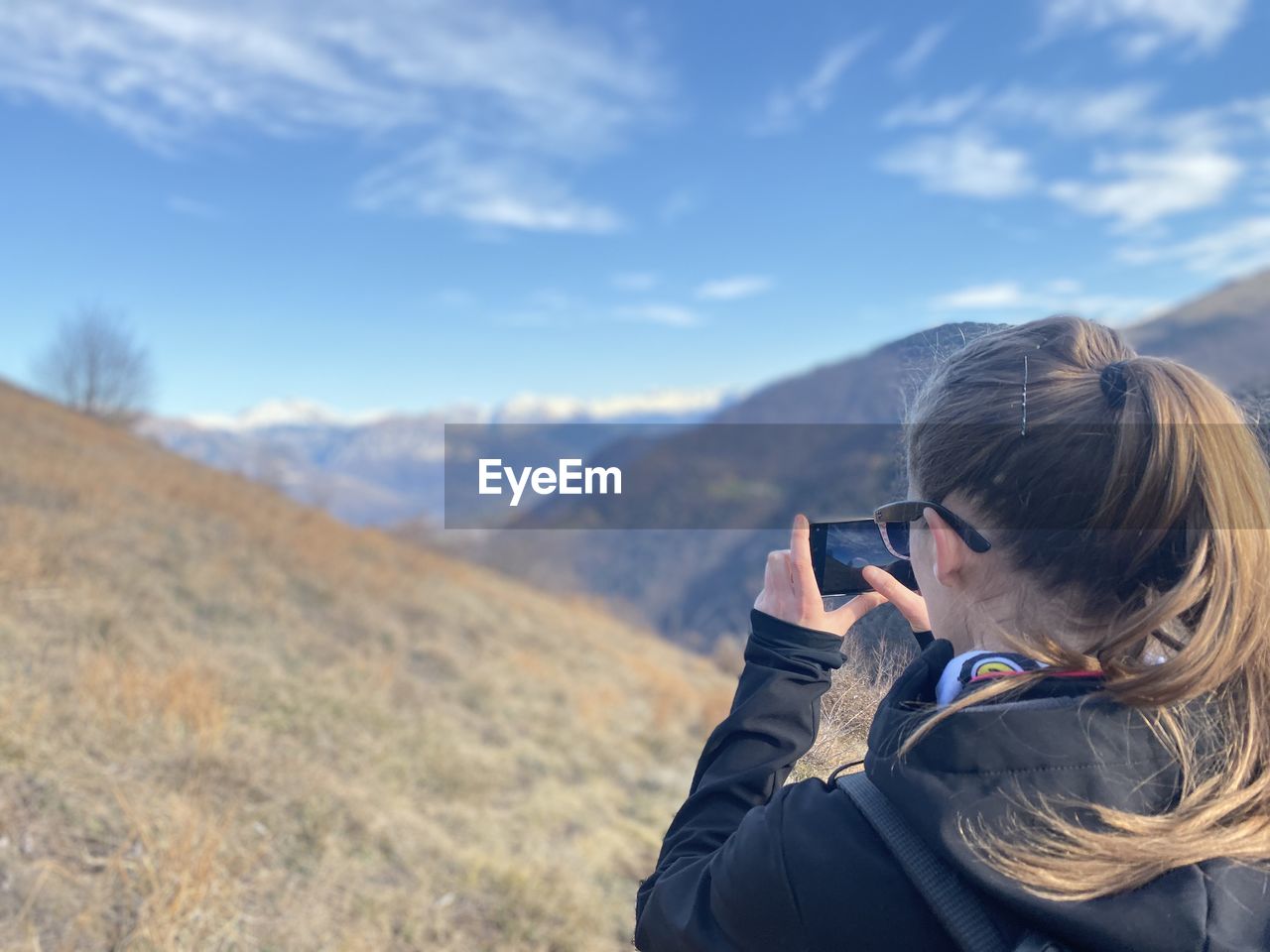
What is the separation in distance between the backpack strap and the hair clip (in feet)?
1.89

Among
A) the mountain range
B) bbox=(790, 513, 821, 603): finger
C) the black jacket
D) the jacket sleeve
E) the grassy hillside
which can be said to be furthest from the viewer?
the mountain range

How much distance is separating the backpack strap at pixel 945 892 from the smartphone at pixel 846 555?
44 cm

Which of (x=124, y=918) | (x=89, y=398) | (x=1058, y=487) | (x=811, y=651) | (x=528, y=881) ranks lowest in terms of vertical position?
(x=528, y=881)

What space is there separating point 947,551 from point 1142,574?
0.24m

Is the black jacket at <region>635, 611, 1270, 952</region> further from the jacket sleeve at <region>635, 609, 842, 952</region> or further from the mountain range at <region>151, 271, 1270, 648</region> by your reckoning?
the mountain range at <region>151, 271, 1270, 648</region>

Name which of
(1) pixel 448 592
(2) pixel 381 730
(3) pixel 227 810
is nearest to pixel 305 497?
(1) pixel 448 592

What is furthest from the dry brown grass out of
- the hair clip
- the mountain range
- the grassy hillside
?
the grassy hillside

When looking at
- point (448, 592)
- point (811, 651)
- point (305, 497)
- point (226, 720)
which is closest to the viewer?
point (811, 651)

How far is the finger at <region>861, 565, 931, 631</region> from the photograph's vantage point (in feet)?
4.60

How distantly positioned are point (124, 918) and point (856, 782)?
3.20 m

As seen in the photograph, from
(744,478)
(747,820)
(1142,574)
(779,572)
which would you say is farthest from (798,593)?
(744,478)

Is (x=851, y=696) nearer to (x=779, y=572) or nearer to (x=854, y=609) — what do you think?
(x=854, y=609)

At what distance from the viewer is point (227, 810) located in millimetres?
4172

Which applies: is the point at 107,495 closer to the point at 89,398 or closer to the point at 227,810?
the point at 227,810
